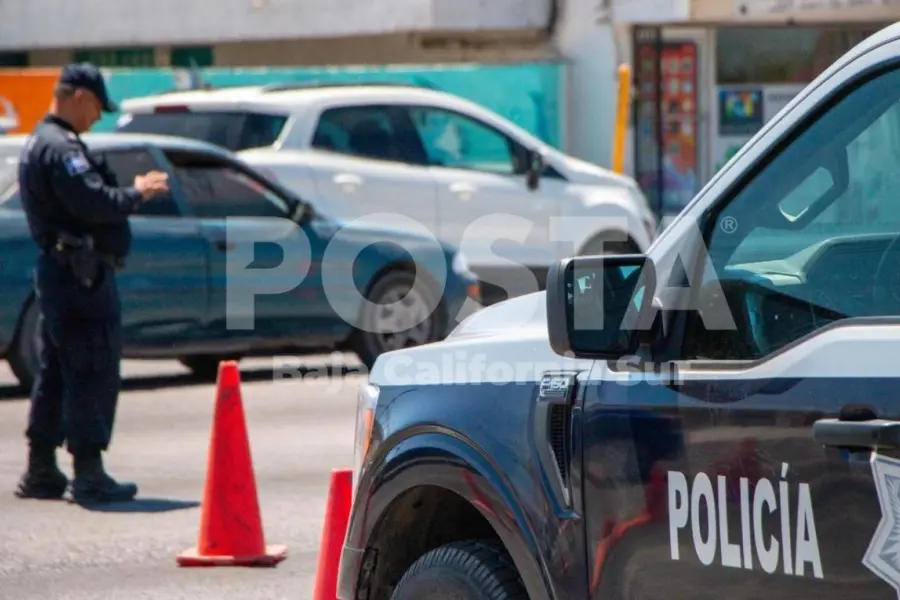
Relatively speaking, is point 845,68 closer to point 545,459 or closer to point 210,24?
point 545,459

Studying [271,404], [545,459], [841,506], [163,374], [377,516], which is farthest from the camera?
[163,374]

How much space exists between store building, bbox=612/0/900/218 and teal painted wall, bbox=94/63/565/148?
3.84 feet

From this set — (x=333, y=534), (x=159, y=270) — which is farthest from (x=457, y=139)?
(x=333, y=534)

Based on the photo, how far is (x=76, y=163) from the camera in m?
7.72

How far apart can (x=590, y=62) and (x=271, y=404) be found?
43.2ft

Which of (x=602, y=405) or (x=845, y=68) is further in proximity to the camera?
(x=602, y=405)

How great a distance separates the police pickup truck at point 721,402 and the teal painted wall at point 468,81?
1788 cm

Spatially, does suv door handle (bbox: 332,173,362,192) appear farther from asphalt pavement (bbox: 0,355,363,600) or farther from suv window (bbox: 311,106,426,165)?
asphalt pavement (bbox: 0,355,363,600)

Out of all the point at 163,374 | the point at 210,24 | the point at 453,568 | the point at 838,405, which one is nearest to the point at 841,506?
the point at 838,405

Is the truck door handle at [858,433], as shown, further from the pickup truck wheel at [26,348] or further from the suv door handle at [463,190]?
the suv door handle at [463,190]

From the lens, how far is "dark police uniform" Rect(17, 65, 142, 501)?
778cm

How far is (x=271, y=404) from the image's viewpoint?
11.3 metres

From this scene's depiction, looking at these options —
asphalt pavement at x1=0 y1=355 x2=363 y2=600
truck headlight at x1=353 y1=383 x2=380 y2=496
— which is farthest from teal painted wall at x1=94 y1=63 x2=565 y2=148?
truck headlight at x1=353 y1=383 x2=380 y2=496

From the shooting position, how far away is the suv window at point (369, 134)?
1441 centimetres
